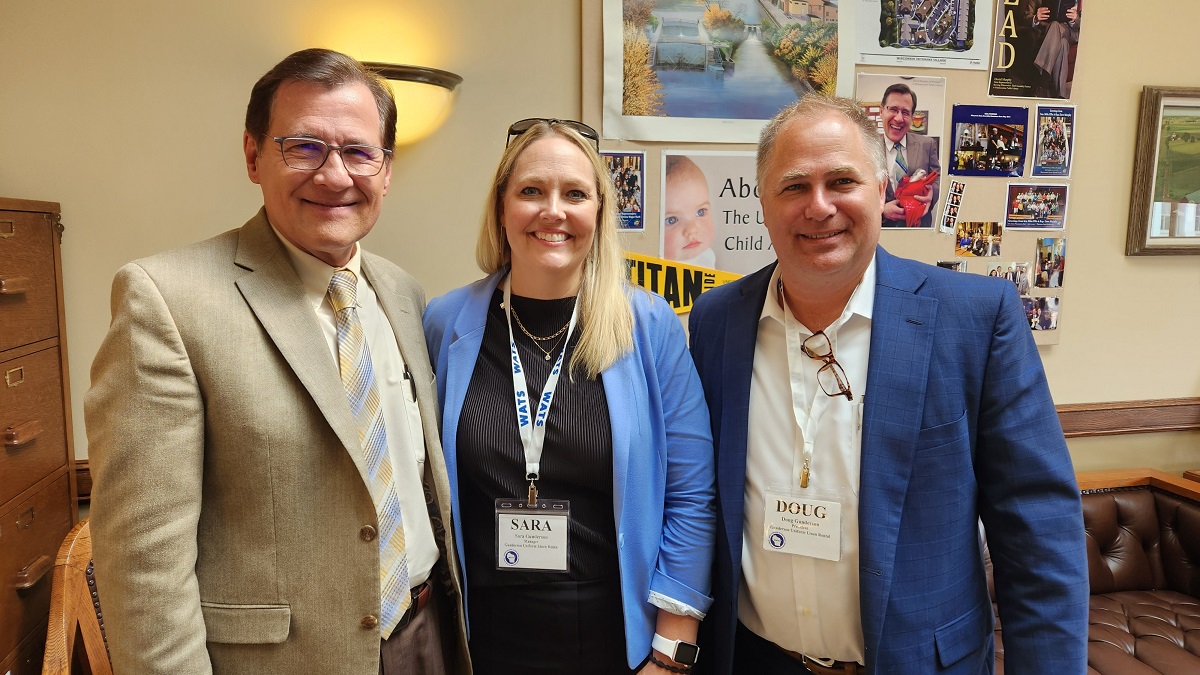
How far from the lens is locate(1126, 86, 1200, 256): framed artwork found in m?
3.05

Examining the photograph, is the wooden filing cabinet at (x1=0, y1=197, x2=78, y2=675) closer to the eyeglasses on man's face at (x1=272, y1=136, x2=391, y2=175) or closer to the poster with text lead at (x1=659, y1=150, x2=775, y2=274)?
the eyeglasses on man's face at (x1=272, y1=136, x2=391, y2=175)

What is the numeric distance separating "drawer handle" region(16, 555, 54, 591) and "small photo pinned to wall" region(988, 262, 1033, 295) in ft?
12.3

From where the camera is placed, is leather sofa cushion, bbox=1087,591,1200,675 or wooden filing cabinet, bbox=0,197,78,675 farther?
leather sofa cushion, bbox=1087,591,1200,675

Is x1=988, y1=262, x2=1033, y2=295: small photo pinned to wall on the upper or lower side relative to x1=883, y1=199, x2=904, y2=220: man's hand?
lower

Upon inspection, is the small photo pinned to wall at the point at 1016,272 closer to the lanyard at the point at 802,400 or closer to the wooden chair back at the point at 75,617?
the lanyard at the point at 802,400

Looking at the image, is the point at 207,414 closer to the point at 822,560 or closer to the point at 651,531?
the point at 651,531

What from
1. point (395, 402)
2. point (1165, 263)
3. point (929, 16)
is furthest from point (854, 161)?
point (1165, 263)

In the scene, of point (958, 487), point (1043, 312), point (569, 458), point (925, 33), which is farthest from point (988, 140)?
point (569, 458)

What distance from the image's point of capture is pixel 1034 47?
2939 millimetres

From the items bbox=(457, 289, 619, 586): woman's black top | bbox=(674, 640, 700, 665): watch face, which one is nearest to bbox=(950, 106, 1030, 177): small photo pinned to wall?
bbox=(457, 289, 619, 586): woman's black top

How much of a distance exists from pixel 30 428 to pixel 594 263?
1.87 m

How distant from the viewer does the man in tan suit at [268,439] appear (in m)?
1.13

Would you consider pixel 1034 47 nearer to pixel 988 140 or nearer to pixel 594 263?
pixel 988 140

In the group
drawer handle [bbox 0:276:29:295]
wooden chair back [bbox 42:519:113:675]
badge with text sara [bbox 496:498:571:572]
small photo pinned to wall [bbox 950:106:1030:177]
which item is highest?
small photo pinned to wall [bbox 950:106:1030:177]
